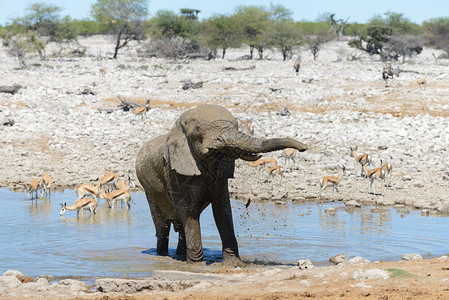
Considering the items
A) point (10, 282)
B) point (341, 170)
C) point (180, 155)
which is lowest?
point (341, 170)

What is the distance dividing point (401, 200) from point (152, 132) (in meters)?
9.37

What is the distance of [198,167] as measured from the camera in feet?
29.0

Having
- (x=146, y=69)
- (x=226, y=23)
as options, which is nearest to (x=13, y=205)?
(x=146, y=69)

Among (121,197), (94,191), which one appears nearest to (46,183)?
(94,191)

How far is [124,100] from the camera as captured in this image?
2561 cm

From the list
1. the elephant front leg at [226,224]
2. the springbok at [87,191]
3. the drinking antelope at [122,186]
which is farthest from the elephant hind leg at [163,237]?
the drinking antelope at [122,186]

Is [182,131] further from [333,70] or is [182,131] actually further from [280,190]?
[333,70]

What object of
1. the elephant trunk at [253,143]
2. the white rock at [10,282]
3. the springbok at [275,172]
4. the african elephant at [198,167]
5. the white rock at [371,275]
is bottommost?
the springbok at [275,172]

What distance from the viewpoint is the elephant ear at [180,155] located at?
8836 mm

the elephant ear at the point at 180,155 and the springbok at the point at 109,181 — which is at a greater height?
the elephant ear at the point at 180,155

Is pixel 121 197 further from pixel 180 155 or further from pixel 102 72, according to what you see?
pixel 102 72

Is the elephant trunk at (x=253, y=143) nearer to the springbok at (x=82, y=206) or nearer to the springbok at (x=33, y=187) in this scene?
the springbok at (x=82, y=206)

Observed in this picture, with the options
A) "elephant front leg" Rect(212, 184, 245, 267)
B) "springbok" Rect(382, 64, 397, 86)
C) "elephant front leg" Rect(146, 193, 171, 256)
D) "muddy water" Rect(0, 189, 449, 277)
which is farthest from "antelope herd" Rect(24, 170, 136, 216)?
"springbok" Rect(382, 64, 397, 86)

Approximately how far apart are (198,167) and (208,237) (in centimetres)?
364
